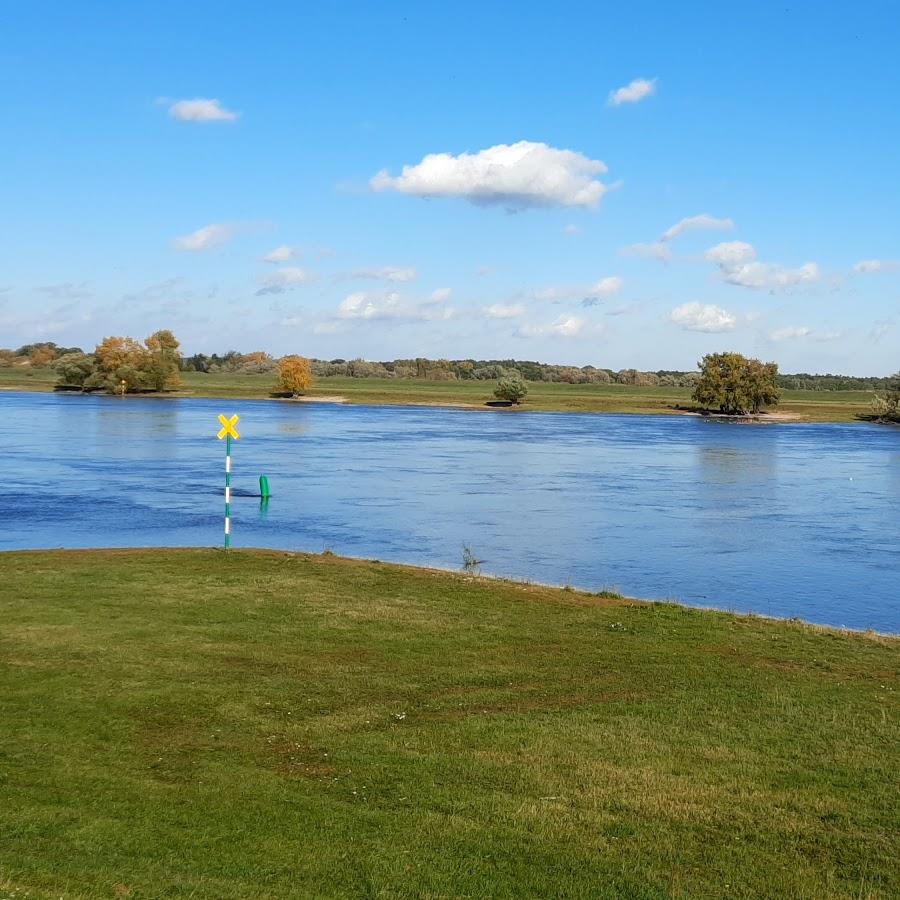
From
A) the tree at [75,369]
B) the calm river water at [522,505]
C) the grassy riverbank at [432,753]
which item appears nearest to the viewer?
the grassy riverbank at [432,753]

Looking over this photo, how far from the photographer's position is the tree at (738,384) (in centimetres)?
12306

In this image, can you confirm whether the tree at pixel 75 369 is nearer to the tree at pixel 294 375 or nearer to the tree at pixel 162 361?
the tree at pixel 162 361

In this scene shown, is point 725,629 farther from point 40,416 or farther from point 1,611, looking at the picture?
point 40,416

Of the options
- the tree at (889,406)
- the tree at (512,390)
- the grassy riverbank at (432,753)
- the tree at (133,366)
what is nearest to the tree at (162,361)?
the tree at (133,366)

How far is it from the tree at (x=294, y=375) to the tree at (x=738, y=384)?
5142 cm

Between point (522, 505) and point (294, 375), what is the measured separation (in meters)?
106

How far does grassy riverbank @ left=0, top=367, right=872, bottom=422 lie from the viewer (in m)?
135

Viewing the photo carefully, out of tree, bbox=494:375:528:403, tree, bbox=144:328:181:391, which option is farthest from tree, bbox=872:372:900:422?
tree, bbox=144:328:181:391

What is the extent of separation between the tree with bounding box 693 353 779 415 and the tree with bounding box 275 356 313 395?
51415 millimetres

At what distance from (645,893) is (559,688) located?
5.58 m

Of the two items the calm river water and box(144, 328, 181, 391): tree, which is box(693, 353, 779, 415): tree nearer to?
the calm river water

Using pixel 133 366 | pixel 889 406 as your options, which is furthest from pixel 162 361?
pixel 889 406

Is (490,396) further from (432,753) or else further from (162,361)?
(432,753)

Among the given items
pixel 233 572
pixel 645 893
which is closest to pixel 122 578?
pixel 233 572
